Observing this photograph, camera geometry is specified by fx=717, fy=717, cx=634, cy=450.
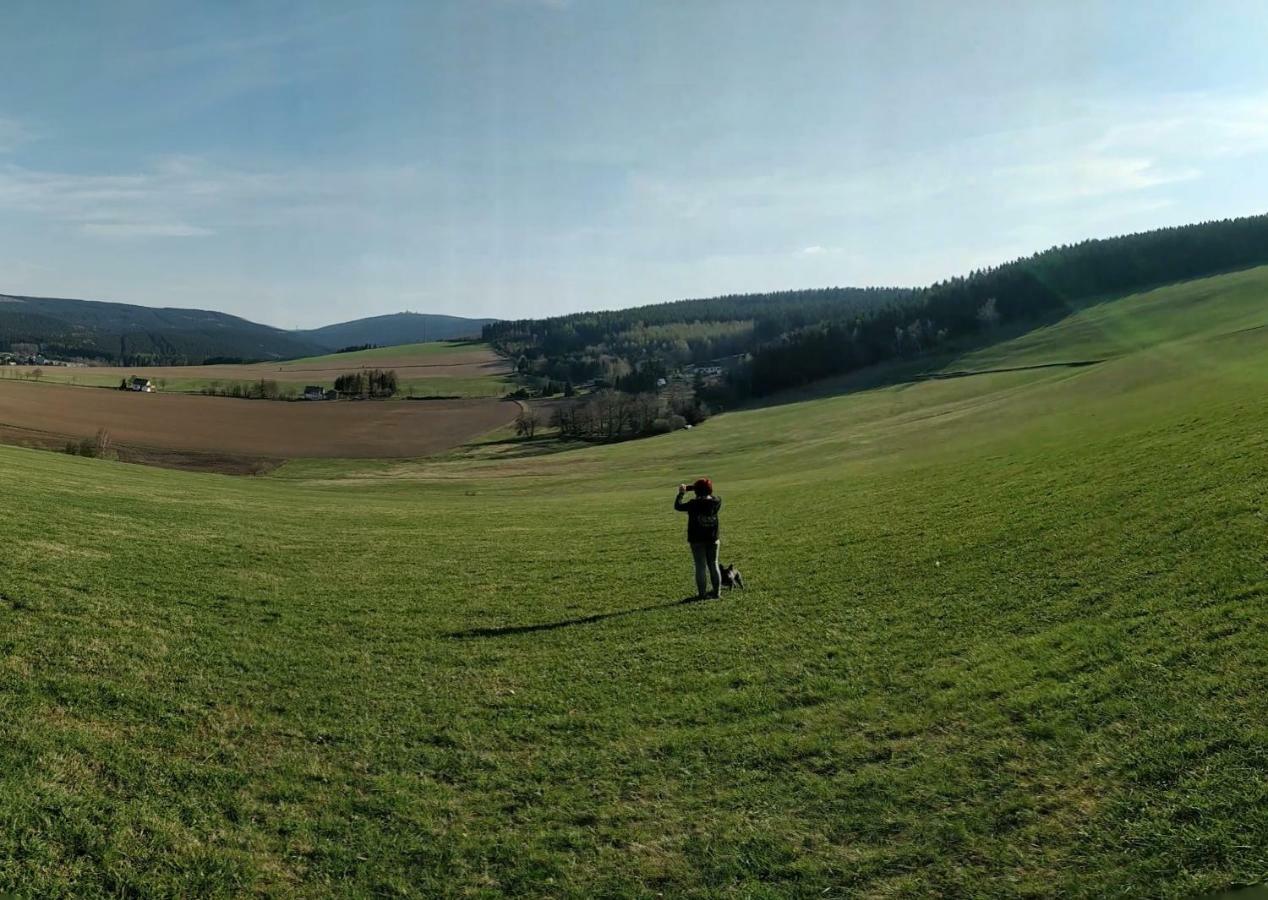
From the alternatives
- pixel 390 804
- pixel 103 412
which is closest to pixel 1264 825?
pixel 390 804

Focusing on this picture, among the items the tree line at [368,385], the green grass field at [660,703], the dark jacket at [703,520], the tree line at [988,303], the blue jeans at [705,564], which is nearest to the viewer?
the green grass field at [660,703]

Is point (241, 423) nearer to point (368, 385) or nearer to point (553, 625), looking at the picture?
point (368, 385)

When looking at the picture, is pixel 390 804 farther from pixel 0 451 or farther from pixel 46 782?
pixel 0 451

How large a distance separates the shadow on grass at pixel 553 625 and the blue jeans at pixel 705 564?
45 centimetres

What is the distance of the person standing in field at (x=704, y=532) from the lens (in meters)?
16.7

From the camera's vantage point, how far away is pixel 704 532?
16.8m

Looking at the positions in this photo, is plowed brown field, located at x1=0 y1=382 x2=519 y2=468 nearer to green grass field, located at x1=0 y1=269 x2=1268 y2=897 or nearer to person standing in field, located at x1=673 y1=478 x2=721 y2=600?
green grass field, located at x1=0 y1=269 x2=1268 y2=897

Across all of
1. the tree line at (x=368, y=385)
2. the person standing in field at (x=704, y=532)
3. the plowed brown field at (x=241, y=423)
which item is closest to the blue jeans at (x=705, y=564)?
the person standing in field at (x=704, y=532)

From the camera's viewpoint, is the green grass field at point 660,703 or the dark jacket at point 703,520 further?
the dark jacket at point 703,520

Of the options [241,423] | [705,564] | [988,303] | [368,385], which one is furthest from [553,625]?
[988,303]

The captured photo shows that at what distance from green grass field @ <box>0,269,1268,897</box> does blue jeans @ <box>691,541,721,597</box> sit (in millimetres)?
790

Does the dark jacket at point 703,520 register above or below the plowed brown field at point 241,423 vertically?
below

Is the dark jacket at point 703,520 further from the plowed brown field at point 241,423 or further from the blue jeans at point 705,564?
the plowed brown field at point 241,423

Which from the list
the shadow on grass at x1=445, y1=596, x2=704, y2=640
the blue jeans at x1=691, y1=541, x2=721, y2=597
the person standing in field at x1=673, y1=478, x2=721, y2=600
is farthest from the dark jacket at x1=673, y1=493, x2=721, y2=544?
the shadow on grass at x1=445, y1=596, x2=704, y2=640
